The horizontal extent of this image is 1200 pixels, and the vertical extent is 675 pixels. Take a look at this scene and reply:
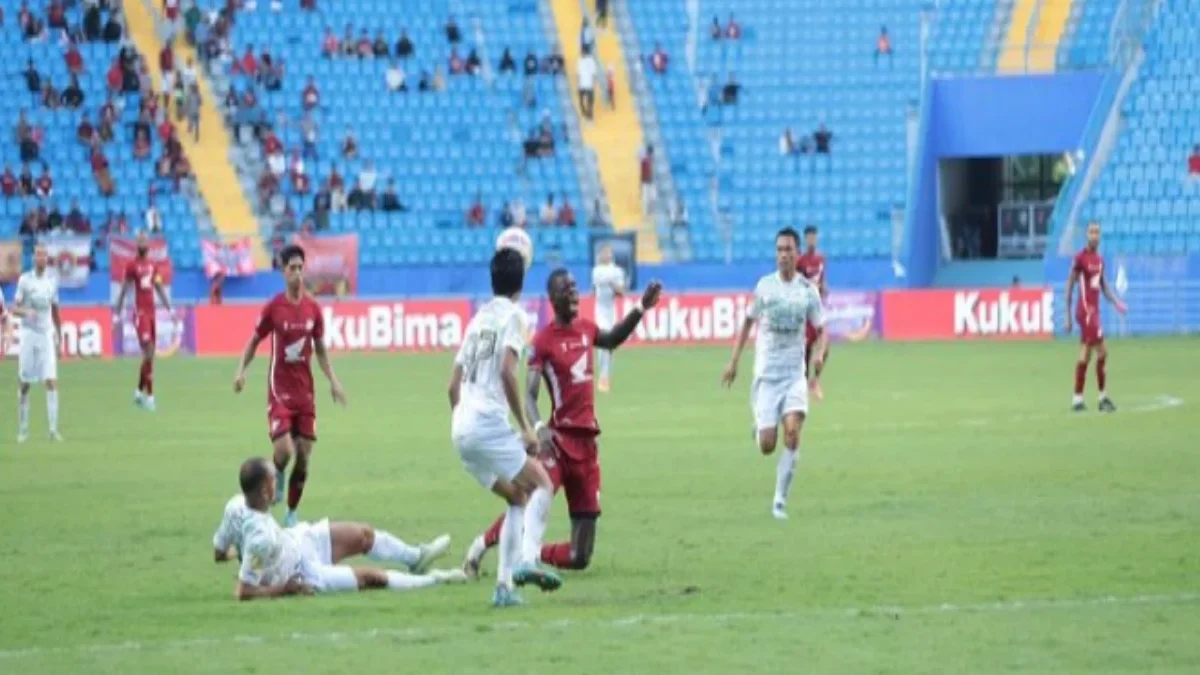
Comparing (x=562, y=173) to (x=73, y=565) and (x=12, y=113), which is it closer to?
(x=12, y=113)

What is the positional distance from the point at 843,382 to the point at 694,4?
2554 cm

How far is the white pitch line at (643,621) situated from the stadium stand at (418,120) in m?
45.2

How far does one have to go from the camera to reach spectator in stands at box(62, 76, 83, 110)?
61.5 m

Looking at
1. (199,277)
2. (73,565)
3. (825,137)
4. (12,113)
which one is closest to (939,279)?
(825,137)

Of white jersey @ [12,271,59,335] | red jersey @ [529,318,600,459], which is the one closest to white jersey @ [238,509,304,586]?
red jersey @ [529,318,600,459]

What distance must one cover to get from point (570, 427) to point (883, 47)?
4712cm

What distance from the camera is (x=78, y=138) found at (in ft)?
201

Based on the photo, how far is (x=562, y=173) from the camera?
6172 cm

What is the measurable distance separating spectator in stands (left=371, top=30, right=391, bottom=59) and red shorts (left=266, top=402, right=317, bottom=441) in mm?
42989

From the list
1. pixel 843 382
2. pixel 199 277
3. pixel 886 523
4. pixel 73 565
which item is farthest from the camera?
pixel 199 277

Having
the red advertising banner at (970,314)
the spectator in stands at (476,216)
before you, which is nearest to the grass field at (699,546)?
the red advertising banner at (970,314)

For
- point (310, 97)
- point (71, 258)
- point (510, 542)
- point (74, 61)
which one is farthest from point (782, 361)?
point (74, 61)

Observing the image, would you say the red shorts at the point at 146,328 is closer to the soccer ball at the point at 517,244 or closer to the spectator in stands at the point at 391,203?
the soccer ball at the point at 517,244

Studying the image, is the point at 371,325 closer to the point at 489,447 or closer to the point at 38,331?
the point at 38,331
